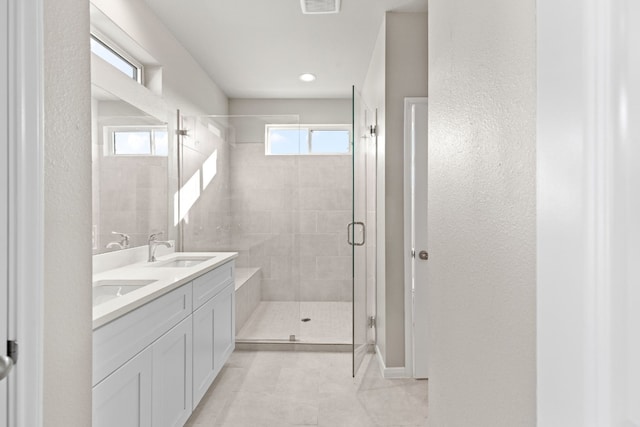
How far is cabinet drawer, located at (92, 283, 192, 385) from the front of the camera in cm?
131

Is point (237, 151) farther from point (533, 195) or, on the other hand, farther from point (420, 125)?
point (533, 195)

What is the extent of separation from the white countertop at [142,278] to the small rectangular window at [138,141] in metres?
0.71

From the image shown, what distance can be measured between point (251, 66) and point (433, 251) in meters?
3.08

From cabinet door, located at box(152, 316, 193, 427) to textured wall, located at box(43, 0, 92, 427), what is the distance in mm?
661

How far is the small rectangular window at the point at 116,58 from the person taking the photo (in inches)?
91.9

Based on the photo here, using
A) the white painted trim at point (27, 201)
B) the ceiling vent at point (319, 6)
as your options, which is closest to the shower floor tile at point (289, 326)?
the ceiling vent at point (319, 6)

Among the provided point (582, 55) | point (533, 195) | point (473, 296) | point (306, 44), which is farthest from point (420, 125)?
point (582, 55)

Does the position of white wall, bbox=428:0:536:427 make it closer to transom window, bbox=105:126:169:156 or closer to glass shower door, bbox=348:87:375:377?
glass shower door, bbox=348:87:375:377

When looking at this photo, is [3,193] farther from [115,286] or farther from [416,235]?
[416,235]

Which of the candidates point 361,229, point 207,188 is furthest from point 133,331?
point 207,188

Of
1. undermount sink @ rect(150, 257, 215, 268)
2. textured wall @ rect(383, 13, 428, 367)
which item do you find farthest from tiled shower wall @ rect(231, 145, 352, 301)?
textured wall @ rect(383, 13, 428, 367)

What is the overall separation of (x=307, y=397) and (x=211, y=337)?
2.36 ft

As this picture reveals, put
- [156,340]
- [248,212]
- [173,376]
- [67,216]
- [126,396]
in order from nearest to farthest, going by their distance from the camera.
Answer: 1. [67,216]
2. [126,396]
3. [156,340]
4. [173,376]
5. [248,212]

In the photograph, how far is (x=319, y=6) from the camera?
2.69 m
